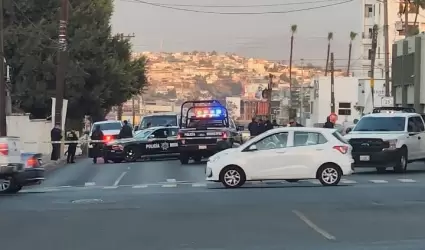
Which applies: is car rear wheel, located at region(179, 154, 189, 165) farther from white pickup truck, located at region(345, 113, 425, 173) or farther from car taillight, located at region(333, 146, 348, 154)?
car taillight, located at region(333, 146, 348, 154)

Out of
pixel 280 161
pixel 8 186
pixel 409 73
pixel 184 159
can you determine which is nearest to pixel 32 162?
pixel 8 186

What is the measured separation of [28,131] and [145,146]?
809cm

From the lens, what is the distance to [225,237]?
13.5m

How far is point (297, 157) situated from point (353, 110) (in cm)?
8250

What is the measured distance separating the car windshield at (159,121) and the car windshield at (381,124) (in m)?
17.1

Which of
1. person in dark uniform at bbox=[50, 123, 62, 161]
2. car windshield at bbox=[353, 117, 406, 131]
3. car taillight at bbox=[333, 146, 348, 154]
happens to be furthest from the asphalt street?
person in dark uniform at bbox=[50, 123, 62, 161]

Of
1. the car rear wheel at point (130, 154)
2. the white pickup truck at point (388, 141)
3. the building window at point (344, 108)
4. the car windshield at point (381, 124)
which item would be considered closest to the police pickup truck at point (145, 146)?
the car rear wheel at point (130, 154)

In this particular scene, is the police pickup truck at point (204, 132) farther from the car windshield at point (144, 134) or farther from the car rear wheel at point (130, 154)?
the car rear wheel at point (130, 154)

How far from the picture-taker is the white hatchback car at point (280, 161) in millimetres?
23500

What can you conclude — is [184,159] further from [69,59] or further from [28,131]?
[69,59]

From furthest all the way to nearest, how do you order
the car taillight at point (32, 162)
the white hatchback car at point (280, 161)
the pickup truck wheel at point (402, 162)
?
the pickup truck wheel at point (402, 162), the car taillight at point (32, 162), the white hatchback car at point (280, 161)

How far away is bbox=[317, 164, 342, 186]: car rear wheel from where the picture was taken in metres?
23.6

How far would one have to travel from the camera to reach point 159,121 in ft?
153

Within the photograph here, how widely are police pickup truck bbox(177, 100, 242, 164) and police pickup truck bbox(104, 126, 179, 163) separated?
123cm
